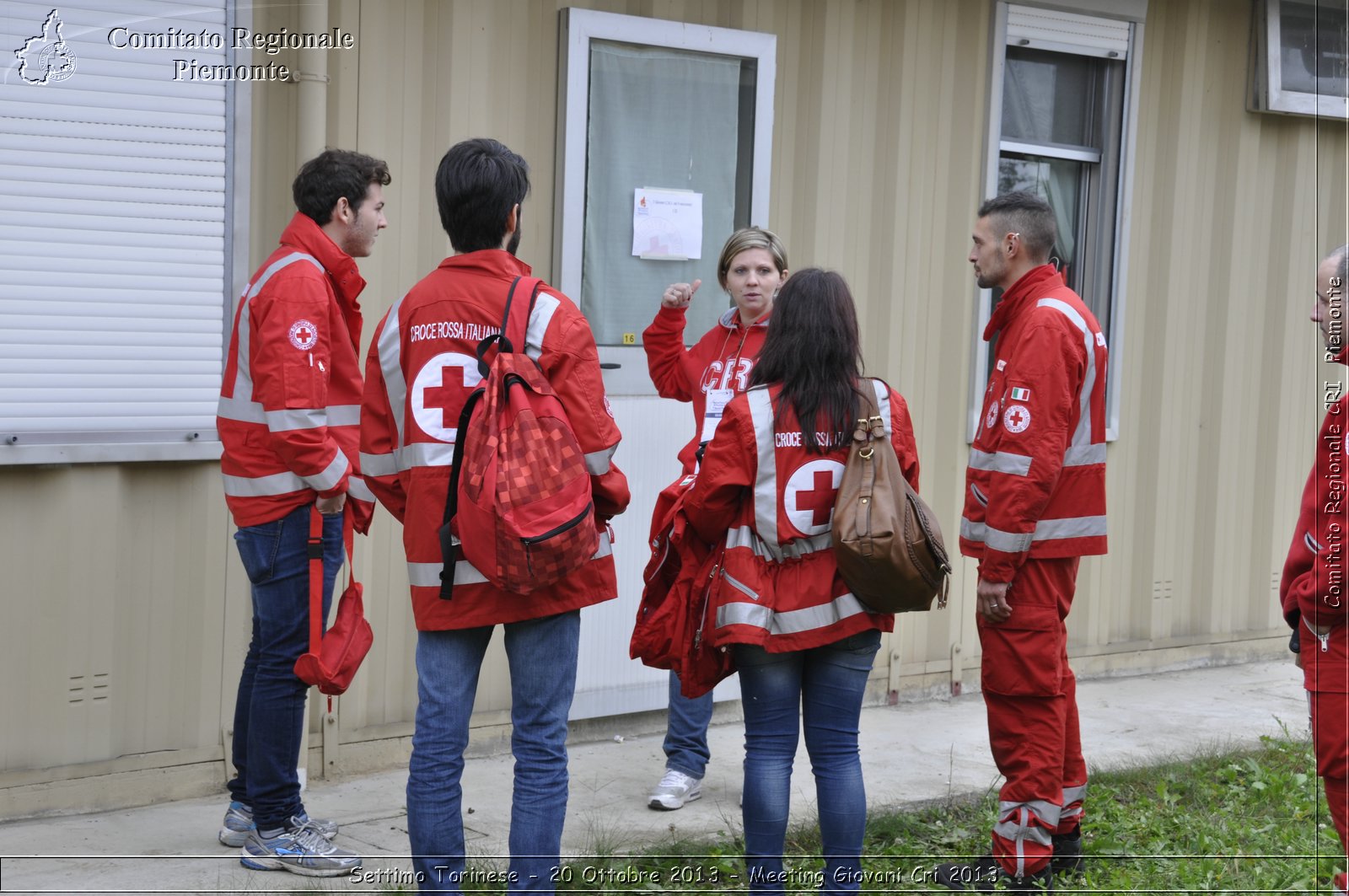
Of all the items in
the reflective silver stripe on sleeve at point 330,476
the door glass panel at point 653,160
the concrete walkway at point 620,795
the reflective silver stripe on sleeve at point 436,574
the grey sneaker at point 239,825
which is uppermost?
the door glass panel at point 653,160

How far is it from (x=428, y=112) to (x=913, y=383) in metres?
2.82

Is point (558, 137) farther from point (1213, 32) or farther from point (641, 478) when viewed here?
point (1213, 32)

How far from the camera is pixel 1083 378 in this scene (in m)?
4.49

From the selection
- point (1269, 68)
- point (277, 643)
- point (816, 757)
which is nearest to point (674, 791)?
point (816, 757)

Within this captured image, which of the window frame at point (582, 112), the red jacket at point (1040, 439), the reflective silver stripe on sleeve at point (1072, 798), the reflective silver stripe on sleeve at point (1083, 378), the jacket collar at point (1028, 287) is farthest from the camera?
the window frame at point (582, 112)

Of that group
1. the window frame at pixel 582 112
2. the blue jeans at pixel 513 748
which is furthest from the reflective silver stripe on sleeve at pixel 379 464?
the window frame at pixel 582 112

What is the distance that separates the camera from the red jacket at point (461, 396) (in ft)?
11.9

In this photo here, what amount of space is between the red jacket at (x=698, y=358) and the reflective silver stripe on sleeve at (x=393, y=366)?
4.88 feet

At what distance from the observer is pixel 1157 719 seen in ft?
22.9

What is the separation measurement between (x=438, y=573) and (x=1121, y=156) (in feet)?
17.6

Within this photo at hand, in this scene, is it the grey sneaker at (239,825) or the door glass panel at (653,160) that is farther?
the door glass panel at (653,160)

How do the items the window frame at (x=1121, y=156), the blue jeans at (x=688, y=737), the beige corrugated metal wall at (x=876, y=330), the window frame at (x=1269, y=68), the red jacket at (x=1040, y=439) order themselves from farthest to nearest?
the window frame at (x=1269, y=68)
the window frame at (x=1121, y=156)
the blue jeans at (x=688, y=737)
the beige corrugated metal wall at (x=876, y=330)
the red jacket at (x=1040, y=439)

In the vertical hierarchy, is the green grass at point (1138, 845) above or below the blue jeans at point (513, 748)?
below

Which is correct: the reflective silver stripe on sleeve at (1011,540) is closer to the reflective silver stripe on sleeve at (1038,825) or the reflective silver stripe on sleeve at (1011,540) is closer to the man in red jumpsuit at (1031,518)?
the man in red jumpsuit at (1031,518)
